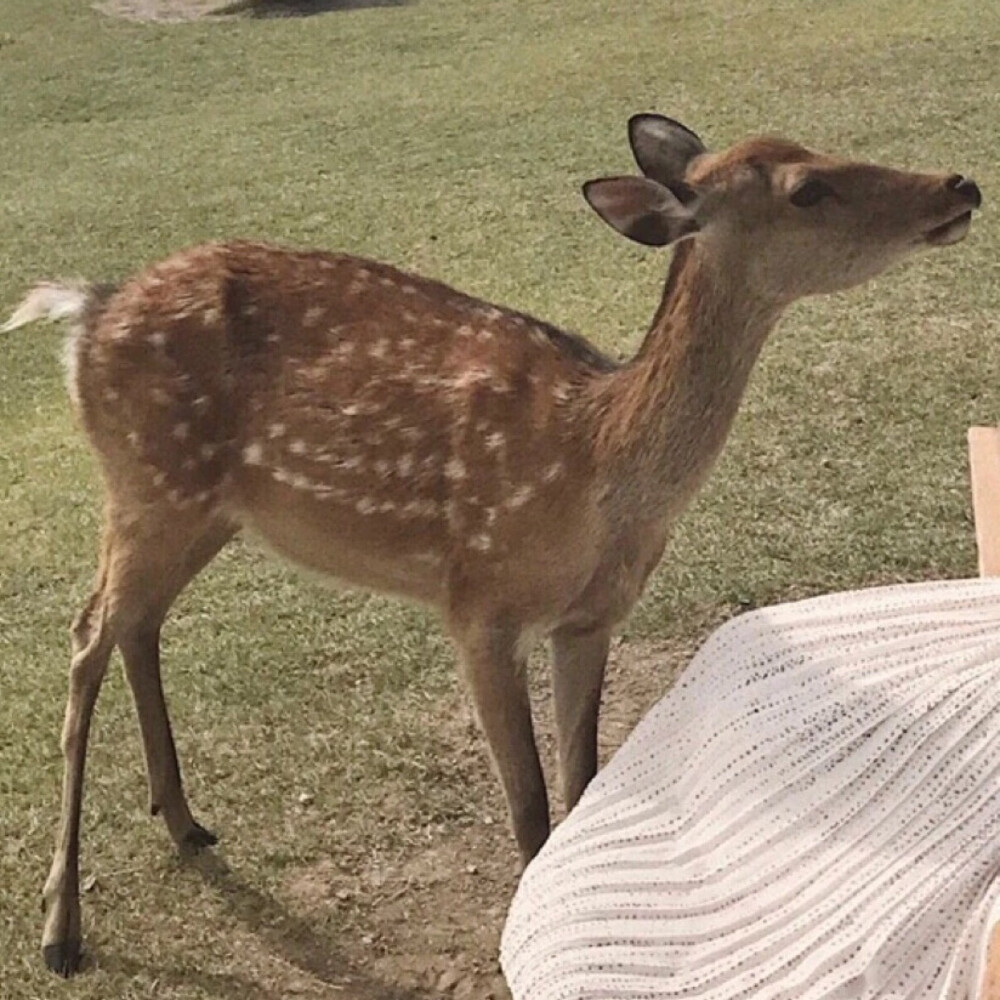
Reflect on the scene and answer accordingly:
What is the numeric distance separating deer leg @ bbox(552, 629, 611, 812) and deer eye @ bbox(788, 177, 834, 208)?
2.41 ft

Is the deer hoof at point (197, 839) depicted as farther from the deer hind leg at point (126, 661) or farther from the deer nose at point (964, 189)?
the deer nose at point (964, 189)

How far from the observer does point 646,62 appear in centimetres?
874

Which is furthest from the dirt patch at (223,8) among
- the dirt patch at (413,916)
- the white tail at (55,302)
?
the dirt patch at (413,916)

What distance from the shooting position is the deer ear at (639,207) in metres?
2.50

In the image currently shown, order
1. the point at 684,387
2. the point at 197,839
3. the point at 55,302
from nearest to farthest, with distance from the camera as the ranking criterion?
the point at 684,387
the point at 55,302
the point at 197,839

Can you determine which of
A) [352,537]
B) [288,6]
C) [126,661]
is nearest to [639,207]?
[352,537]

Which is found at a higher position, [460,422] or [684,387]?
[684,387]

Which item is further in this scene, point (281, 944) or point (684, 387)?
point (281, 944)

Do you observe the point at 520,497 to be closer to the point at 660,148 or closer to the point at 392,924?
the point at 660,148

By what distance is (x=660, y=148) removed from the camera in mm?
2750

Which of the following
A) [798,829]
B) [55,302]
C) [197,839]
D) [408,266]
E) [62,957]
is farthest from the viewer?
[408,266]

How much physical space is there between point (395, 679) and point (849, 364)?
1918 mm

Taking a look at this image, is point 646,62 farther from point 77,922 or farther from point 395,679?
point 77,922

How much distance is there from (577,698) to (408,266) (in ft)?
11.2
